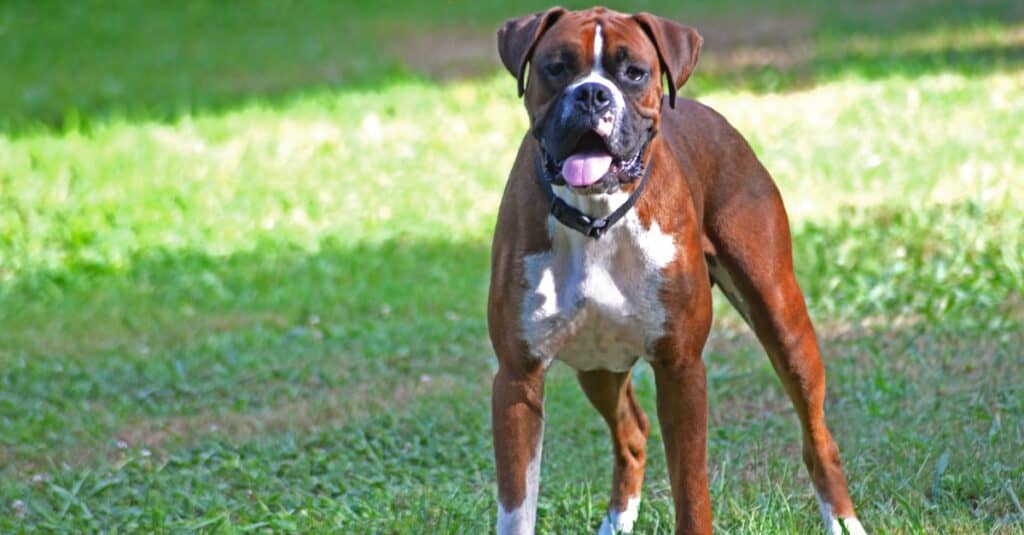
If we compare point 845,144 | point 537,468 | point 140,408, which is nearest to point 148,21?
point 845,144

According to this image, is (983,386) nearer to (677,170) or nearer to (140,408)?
(677,170)

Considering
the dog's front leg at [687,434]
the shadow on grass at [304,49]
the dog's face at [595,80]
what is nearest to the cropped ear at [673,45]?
the dog's face at [595,80]

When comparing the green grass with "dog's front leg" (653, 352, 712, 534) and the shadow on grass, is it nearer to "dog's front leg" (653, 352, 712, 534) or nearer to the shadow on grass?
the shadow on grass

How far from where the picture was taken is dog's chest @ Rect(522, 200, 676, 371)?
4.86 metres

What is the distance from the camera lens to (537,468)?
500cm

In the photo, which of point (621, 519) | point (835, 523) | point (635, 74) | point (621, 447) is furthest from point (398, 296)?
point (635, 74)

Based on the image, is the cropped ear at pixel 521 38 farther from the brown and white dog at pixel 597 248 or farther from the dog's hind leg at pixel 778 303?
the dog's hind leg at pixel 778 303

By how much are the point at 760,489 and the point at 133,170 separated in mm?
7575

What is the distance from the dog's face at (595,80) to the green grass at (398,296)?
1.34 m

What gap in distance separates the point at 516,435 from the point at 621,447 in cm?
101

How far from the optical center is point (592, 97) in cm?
461

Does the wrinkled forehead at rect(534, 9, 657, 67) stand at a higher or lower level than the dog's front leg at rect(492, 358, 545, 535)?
higher

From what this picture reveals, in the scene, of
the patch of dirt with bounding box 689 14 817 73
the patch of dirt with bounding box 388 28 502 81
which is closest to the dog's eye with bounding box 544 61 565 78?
the patch of dirt with bounding box 689 14 817 73

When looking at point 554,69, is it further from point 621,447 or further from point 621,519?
point 621,519
